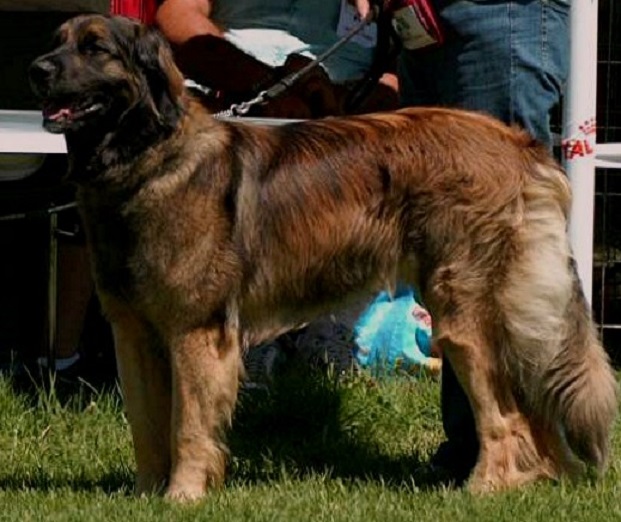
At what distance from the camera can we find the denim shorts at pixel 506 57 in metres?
4.85

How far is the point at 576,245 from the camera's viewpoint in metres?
5.79

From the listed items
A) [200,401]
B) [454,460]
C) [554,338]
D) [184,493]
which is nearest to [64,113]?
[200,401]

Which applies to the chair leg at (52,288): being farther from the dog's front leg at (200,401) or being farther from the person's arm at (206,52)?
the dog's front leg at (200,401)

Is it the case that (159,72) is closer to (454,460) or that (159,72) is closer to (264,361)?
(454,460)

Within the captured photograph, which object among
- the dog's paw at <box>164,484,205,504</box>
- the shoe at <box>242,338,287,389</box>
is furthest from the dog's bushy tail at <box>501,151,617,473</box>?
the shoe at <box>242,338,287,389</box>

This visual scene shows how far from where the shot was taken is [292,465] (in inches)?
208

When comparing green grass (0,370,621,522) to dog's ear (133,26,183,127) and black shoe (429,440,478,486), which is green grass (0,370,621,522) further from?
dog's ear (133,26,183,127)

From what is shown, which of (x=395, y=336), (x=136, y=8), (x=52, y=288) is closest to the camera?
(x=52, y=288)

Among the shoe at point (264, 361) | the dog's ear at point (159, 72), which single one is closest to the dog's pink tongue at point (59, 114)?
the dog's ear at point (159, 72)

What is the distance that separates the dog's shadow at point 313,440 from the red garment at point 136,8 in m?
1.71

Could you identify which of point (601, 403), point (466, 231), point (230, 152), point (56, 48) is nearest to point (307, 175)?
point (230, 152)

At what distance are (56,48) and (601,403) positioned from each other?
2164mm

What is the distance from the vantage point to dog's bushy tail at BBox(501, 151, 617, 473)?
15.6 ft

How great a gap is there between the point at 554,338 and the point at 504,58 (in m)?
0.96
